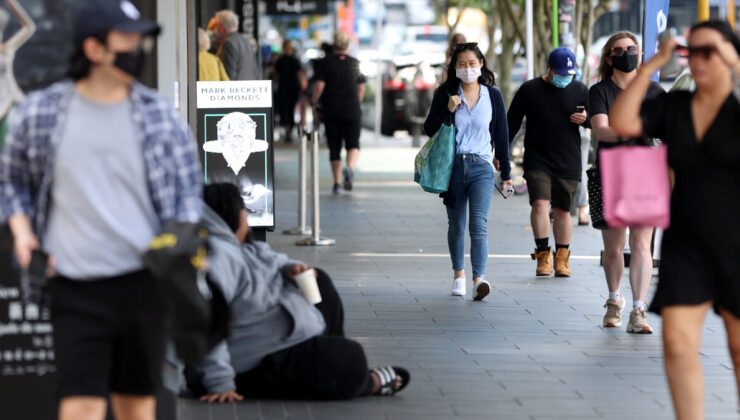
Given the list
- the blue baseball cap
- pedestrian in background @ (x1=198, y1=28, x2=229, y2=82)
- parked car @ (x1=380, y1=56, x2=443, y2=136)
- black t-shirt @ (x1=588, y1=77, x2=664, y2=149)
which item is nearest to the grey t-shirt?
black t-shirt @ (x1=588, y1=77, x2=664, y2=149)

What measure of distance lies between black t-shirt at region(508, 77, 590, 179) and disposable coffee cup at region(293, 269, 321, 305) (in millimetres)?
4748

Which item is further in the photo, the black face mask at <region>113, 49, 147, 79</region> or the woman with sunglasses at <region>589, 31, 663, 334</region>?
the woman with sunglasses at <region>589, 31, 663, 334</region>

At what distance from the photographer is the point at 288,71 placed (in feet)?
100

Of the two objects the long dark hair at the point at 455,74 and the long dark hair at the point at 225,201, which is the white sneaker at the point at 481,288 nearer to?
the long dark hair at the point at 455,74

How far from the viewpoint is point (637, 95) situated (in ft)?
17.8

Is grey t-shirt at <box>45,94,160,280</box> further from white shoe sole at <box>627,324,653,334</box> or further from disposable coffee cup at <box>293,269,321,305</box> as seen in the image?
white shoe sole at <box>627,324,653,334</box>

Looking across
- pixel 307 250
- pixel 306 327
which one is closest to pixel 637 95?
pixel 306 327

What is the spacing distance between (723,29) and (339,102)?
498 inches

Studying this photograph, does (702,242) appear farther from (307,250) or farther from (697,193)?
(307,250)

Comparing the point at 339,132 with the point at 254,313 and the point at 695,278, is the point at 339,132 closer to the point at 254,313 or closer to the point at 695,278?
the point at 254,313

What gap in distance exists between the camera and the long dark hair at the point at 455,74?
9914 millimetres

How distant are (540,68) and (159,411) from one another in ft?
53.6

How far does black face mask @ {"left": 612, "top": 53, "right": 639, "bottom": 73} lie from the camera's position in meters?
8.70

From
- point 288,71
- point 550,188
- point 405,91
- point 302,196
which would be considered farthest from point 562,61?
point 288,71
